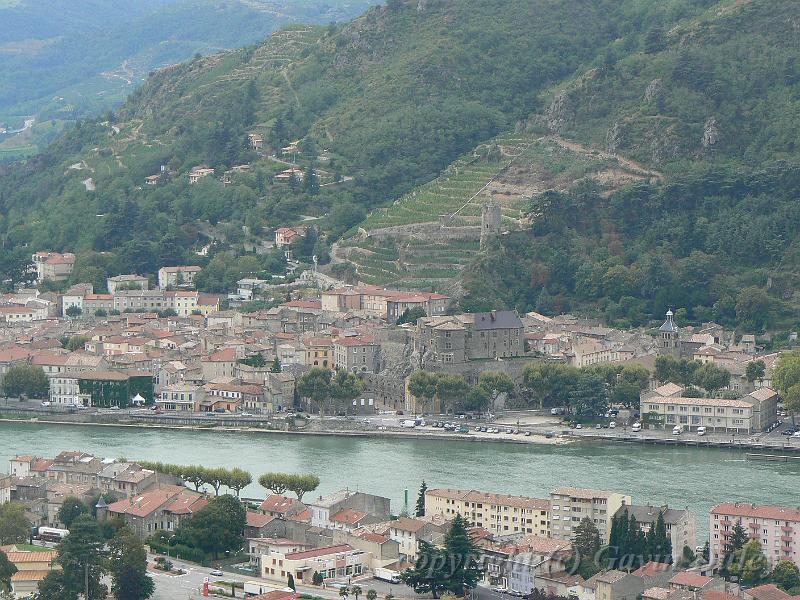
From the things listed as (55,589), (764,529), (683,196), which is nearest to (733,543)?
(764,529)

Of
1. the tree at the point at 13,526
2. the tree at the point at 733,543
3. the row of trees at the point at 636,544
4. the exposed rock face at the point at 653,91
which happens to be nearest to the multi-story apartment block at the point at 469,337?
the tree at the point at 13,526

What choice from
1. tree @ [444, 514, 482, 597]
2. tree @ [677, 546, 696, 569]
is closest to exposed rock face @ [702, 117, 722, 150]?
tree @ [677, 546, 696, 569]

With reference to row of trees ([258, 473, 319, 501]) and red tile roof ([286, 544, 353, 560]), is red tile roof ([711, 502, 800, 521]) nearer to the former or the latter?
red tile roof ([286, 544, 353, 560])

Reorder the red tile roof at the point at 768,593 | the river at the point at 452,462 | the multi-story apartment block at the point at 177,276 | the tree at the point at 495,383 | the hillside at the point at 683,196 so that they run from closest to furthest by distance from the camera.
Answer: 1. the red tile roof at the point at 768,593
2. the river at the point at 452,462
3. the tree at the point at 495,383
4. the hillside at the point at 683,196
5. the multi-story apartment block at the point at 177,276

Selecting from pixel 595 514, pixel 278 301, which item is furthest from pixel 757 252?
pixel 595 514

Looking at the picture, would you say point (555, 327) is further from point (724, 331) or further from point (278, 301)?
point (278, 301)

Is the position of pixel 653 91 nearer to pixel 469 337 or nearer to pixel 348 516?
pixel 469 337

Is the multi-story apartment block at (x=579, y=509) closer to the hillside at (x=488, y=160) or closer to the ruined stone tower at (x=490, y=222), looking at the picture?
the hillside at (x=488, y=160)
